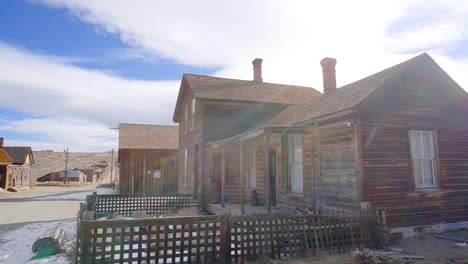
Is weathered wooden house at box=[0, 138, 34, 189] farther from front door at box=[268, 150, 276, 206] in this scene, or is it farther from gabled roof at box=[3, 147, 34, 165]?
front door at box=[268, 150, 276, 206]

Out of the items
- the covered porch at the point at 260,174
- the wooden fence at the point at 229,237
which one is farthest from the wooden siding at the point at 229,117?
the wooden fence at the point at 229,237

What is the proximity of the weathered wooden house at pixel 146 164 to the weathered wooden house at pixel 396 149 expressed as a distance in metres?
16.9

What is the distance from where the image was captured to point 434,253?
711 centimetres

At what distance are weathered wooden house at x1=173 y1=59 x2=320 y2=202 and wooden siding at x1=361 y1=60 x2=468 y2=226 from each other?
807cm

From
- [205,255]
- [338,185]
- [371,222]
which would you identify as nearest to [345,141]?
[338,185]

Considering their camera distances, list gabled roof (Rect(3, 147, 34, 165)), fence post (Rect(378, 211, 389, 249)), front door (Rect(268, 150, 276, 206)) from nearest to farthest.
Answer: fence post (Rect(378, 211, 389, 249)) → front door (Rect(268, 150, 276, 206)) → gabled roof (Rect(3, 147, 34, 165))

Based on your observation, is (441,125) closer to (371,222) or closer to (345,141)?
(345,141)

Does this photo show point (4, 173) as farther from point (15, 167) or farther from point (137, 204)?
point (137, 204)

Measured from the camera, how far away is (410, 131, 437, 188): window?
941cm

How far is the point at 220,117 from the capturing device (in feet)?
56.3

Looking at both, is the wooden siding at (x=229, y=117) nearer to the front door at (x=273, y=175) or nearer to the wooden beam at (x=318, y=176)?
the front door at (x=273, y=175)

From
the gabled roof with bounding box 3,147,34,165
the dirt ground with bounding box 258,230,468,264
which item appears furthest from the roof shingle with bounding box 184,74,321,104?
the gabled roof with bounding box 3,147,34,165

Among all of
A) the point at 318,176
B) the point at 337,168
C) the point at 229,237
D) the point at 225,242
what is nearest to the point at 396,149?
the point at 337,168

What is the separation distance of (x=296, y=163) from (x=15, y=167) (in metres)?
39.9
